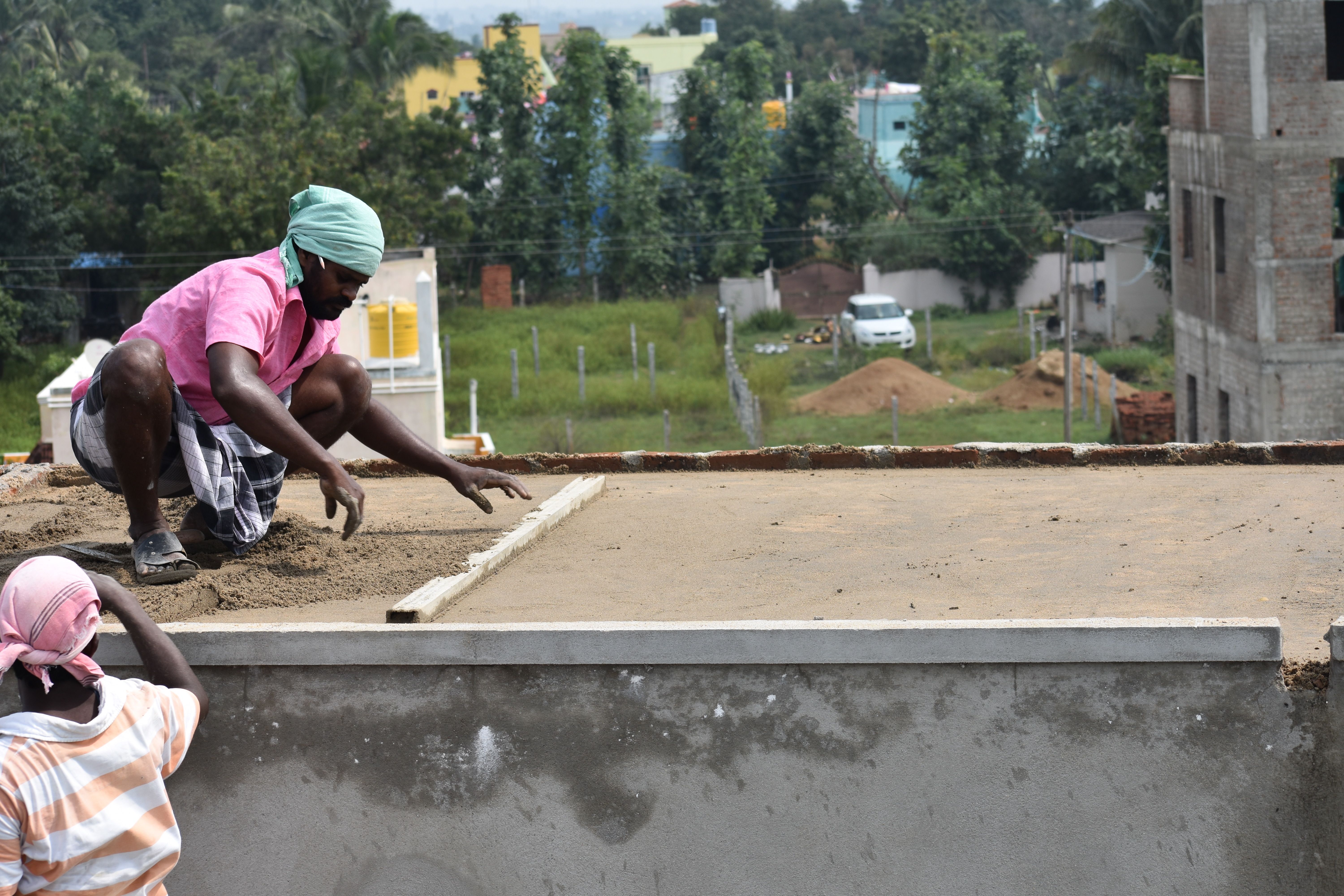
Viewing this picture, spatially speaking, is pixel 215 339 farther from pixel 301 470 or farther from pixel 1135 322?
pixel 1135 322

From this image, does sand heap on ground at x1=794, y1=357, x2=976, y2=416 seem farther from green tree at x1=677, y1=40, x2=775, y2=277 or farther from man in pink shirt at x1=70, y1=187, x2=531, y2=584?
man in pink shirt at x1=70, y1=187, x2=531, y2=584

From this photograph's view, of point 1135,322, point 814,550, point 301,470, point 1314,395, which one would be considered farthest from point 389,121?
point 814,550

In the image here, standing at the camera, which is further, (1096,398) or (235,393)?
(1096,398)

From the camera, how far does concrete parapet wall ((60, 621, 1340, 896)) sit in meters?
3.19

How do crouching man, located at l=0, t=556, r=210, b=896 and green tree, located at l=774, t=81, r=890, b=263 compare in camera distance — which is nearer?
crouching man, located at l=0, t=556, r=210, b=896

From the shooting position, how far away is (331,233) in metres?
3.98

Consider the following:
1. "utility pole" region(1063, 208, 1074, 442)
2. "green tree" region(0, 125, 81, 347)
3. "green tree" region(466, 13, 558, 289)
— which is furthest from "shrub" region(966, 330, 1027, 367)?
"green tree" region(0, 125, 81, 347)

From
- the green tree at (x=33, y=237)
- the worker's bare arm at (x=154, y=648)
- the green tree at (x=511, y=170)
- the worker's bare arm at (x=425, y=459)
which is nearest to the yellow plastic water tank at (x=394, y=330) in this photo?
the worker's bare arm at (x=425, y=459)

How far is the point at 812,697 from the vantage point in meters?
3.30

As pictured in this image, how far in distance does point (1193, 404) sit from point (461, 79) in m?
40.2

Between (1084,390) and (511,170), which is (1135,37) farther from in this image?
(511,170)

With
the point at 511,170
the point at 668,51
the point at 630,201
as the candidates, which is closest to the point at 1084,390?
the point at 630,201

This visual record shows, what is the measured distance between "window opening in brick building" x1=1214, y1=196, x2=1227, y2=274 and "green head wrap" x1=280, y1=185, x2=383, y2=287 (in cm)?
1750

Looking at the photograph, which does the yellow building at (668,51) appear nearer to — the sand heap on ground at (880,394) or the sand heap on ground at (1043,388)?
the sand heap on ground at (880,394)
